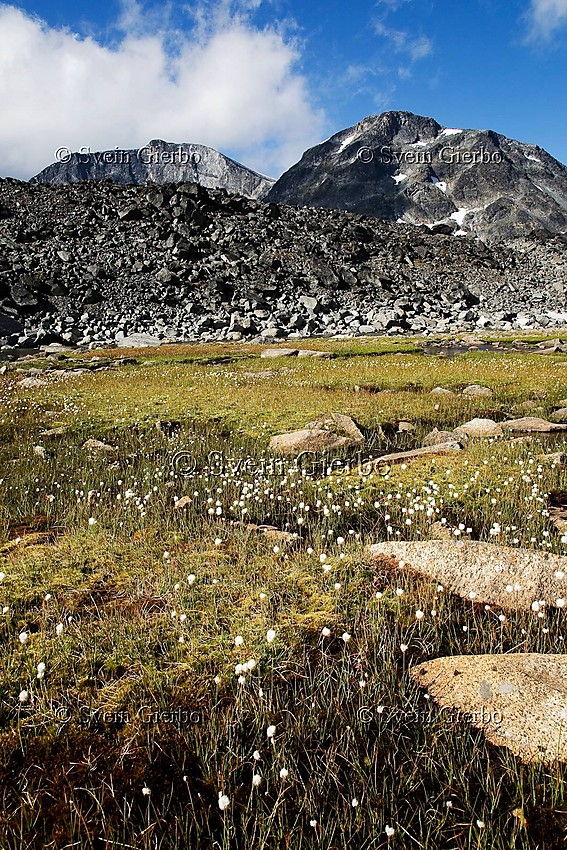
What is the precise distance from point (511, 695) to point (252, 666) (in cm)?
193

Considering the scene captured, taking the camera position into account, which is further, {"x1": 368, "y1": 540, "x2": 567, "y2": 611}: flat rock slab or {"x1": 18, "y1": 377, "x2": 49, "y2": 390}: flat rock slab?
{"x1": 18, "y1": 377, "x2": 49, "y2": 390}: flat rock slab

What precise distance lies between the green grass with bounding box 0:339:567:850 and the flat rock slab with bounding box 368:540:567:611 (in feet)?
0.78

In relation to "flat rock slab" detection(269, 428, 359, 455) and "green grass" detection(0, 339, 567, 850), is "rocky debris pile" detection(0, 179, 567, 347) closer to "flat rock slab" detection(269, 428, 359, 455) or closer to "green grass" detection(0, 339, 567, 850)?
"flat rock slab" detection(269, 428, 359, 455)

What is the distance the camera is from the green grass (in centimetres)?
315

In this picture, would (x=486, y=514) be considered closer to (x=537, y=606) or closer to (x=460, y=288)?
(x=537, y=606)

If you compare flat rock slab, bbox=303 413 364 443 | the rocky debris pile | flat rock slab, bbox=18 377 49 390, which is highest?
the rocky debris pile

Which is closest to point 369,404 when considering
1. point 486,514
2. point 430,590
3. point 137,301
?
point 486,514

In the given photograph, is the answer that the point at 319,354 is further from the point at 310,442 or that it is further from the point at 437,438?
the point at 310,442

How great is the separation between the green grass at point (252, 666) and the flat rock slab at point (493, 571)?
24 centimetres

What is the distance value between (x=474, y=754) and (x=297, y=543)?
3.74 metres

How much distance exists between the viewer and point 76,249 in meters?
83.4

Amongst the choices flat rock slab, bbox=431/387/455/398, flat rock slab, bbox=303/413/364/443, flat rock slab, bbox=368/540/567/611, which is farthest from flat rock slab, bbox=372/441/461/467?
flat rock slab, bbox=431/387/455/398

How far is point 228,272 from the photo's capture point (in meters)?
82.2

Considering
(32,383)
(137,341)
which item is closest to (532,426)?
(32,383)
